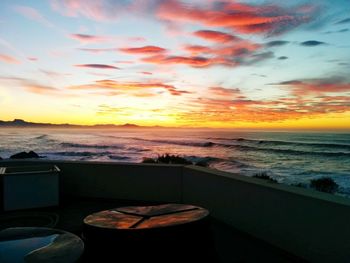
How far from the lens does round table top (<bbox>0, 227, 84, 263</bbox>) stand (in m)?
1.96

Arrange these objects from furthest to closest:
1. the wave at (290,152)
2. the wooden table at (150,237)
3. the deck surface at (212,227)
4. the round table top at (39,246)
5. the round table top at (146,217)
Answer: the wave at (290,152)
the deck surface at (212,227)
the round table top at (146,217)
the wooden table at (150,237)
the round table top at (39,246)

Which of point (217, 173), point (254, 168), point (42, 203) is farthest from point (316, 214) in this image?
point (254, 168)

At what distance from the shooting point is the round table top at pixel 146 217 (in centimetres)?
241

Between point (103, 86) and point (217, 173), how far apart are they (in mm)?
10026

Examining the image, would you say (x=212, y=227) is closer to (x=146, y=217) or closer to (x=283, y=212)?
(x=283, y=212)

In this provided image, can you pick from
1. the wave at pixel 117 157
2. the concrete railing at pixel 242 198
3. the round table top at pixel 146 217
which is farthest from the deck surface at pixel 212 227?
the wave at pixel 117 157

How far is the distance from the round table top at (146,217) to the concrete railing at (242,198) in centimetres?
115

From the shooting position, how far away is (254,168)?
101 feet

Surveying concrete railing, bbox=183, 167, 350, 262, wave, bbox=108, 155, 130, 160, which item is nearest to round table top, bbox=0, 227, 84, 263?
concrete railing, bbox=183, 167, 350, 262

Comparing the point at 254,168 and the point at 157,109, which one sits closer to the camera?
the point at 157,109

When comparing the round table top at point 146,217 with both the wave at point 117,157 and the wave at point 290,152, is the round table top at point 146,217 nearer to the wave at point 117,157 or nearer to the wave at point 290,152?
the wave at point 117,157

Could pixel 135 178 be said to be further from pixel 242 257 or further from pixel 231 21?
pixel 231 21

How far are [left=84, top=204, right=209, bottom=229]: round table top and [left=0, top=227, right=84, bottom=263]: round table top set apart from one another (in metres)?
0.25

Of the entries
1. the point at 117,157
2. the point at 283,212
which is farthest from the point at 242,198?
the point at 117,157
